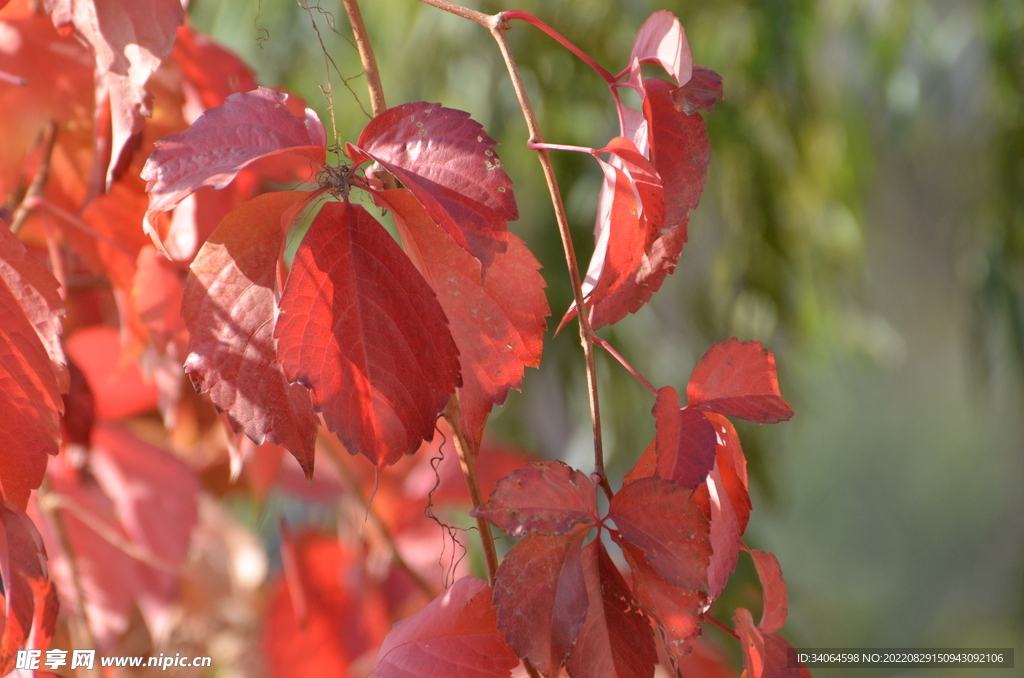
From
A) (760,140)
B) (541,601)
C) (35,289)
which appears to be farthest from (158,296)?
(760,140)

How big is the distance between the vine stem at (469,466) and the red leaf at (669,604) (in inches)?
1.3

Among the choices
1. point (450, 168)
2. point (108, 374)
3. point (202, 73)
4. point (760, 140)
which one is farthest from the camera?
point (760, 140)

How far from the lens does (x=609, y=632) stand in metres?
0.17

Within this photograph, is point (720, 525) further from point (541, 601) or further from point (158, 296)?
point (158, 296)

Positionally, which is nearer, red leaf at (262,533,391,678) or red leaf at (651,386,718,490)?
red leaf at (651,386,718,490)

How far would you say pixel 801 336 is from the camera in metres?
0.80

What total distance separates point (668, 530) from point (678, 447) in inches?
0.7

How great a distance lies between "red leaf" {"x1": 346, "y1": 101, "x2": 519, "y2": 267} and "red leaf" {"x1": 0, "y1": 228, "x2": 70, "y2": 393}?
92mm

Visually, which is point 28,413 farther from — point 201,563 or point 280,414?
point 201,563

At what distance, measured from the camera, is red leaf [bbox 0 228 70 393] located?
0.19 metres

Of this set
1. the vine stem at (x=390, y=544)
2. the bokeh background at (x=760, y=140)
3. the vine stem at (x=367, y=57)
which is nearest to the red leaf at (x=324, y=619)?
the vine stem at (x=390, y=544)

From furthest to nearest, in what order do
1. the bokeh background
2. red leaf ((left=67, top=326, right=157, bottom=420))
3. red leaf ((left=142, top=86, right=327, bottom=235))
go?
the bokeh background < red leaf ((left=67, top=326, right=157, bottom=420)) < red leaf ((left=142, top=86, right=327, bottom=235))

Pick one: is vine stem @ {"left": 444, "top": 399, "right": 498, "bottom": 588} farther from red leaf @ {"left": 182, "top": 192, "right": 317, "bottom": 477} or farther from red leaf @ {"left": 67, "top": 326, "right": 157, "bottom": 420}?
red leaf @ {"left": 67, "top": 326, "right": 157, "bottom": 420}

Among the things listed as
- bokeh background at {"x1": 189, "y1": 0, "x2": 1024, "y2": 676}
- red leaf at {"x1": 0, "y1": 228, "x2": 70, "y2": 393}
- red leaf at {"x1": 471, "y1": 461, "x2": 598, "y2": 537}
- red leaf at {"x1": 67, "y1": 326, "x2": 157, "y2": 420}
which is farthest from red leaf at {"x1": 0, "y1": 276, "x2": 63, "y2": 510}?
bokeh background at {"x1": 189, "y1": 0, "x2": 1024, "y2": 676}
